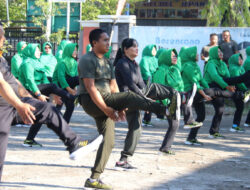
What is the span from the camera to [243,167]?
7.35 m

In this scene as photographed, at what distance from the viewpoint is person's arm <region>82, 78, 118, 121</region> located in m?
5.59

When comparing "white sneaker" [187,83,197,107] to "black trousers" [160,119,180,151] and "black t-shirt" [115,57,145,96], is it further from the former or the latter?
"black t-shirt" [115,57,145,96]

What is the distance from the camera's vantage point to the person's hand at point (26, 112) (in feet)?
15.2

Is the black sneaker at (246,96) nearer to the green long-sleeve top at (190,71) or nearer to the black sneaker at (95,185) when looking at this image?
the green long-sleeve top at (190,71)

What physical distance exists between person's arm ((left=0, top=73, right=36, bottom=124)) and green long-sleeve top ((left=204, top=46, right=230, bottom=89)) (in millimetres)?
5588

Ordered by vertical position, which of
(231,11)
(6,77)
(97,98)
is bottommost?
(97,98)

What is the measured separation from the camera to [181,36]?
15023mm

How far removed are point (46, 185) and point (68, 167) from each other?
1.04 metres

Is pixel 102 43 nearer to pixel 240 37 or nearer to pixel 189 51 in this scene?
pixel 189 51

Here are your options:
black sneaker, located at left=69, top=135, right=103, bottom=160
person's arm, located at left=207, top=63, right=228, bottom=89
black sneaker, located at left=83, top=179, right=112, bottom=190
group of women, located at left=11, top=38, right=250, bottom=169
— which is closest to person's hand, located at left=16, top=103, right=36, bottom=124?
black sneaker, located at left=69, top=135, right=103, bottom=160

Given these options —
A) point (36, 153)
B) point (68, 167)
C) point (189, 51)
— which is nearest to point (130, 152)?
point (68, 167)

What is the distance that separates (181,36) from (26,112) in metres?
10.9

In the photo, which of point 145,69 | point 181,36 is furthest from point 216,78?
point 181,36

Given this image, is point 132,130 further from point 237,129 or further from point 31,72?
point 237,129
